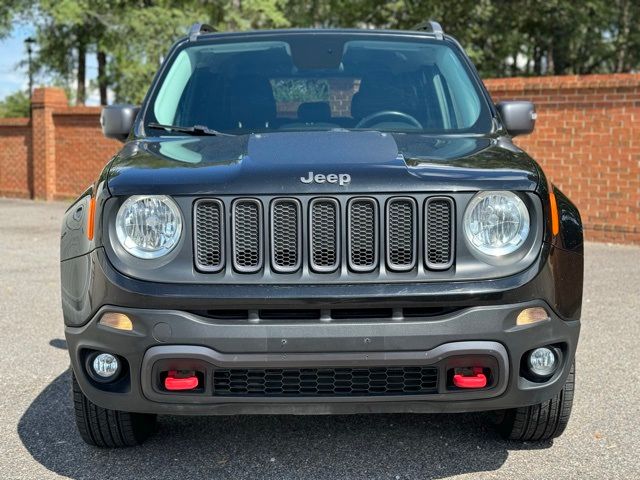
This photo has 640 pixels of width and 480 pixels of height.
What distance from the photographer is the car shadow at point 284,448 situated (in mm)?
3648

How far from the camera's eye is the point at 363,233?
3.17 metres

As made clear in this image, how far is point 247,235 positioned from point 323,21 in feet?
126

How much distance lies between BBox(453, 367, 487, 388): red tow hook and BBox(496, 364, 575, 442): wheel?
0.60m

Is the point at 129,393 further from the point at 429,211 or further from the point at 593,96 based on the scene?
the point at 593,96

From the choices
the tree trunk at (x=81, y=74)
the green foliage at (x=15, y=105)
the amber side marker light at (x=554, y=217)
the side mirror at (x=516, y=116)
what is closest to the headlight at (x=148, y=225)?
the amber side marker light at (x=554, y=217)

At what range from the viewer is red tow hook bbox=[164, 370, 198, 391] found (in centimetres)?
320

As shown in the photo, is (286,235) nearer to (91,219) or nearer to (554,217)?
(91,219)

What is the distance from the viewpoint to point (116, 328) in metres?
3.17

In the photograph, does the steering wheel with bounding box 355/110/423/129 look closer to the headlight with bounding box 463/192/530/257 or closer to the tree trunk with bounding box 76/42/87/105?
the headlight with bounding box 463/192/530/257

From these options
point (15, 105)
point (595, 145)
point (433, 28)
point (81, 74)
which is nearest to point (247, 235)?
point (433, 28)

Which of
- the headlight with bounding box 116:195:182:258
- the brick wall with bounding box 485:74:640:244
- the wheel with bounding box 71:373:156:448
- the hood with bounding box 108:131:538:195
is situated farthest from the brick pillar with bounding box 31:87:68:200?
the headlight with bounding box 116:195:182:258

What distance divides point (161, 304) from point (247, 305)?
31cm

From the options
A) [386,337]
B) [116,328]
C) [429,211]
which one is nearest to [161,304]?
[116,328]

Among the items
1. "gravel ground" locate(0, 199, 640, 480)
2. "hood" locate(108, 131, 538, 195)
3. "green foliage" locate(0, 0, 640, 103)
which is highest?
"green foliage" locate(0, 0, 640, 103)
